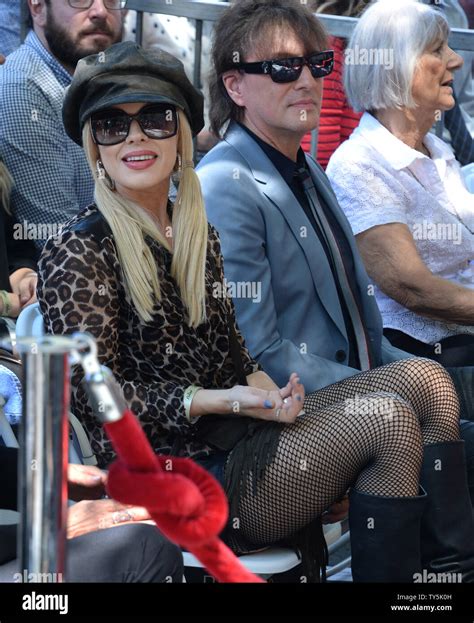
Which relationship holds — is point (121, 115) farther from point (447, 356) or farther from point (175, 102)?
point (447, 356)

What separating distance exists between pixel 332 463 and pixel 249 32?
1567 millimetres

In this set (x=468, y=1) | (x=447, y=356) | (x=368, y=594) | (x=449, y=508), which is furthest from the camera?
(x=468, y=1)

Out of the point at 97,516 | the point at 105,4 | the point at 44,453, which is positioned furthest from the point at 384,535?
the point at 105,4

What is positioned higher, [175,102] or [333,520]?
[175,102]

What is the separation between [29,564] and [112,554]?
72 cm

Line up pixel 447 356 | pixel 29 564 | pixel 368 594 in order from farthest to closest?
pixel 447 356, pixel 368 594, pixel 29 564

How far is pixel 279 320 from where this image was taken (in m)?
3.56

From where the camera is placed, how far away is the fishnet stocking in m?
2.89

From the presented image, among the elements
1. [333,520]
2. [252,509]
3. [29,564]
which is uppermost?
[29,564]

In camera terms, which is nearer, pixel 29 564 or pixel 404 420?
pixel 29 564

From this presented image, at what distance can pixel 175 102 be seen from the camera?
301cm

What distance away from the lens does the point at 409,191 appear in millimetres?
4227

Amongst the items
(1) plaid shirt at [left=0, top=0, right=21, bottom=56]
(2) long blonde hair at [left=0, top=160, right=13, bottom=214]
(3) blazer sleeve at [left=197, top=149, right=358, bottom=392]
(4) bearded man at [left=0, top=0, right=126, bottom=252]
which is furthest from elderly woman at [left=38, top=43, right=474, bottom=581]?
(1) plaid shirt at [left=0, top=0, right=21, bottom=56]

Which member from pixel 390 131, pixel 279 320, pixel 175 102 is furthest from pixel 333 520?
pixel 390 131
